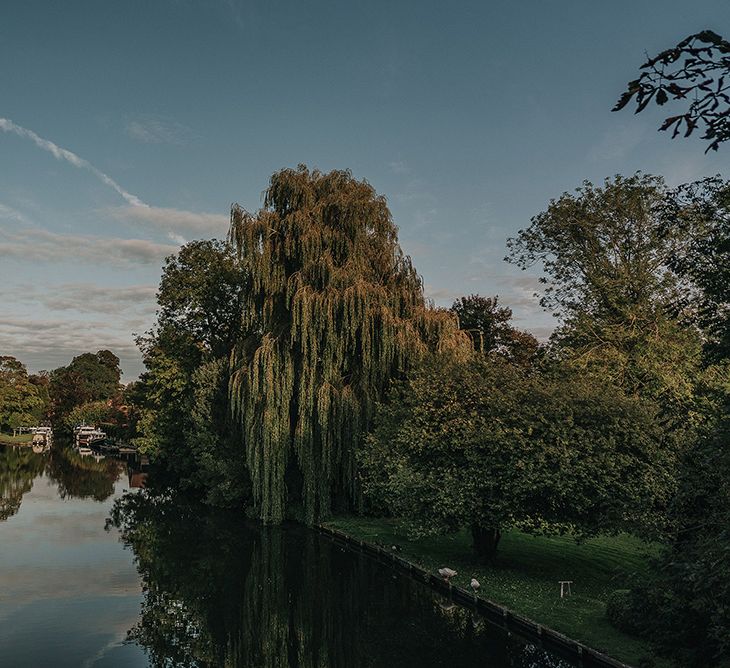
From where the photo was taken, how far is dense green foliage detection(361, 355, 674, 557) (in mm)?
18938

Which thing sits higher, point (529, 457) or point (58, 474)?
point (529, 457)

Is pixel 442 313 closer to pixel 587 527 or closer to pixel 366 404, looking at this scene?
pixel 366 404

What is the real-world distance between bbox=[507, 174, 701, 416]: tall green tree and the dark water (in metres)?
14.4

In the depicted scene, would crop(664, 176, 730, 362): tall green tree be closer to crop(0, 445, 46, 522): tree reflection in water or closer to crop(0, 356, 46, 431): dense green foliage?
crop(0, 445, 46, 522): tree reflection in water

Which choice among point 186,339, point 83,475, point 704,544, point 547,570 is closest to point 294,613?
point 547,570

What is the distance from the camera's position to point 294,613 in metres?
18.7

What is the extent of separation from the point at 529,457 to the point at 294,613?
327 inches

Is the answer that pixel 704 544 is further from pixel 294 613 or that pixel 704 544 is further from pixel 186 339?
pixel 186 339

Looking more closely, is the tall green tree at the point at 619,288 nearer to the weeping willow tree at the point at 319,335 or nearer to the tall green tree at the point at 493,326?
the weeping willow tree at the point at 319,335

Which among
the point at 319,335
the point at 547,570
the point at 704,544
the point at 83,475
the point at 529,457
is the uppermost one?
the point at 319,335

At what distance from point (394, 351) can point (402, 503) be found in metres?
9.83

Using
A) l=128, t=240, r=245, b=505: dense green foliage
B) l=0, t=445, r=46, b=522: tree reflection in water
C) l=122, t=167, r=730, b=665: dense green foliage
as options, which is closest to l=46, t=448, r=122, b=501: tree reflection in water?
l=0, t=445, r=46, b=522: tree reflection in water

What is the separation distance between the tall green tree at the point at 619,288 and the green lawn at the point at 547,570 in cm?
788

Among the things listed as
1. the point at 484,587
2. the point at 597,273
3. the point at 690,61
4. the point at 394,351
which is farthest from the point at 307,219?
the point at 690,61
